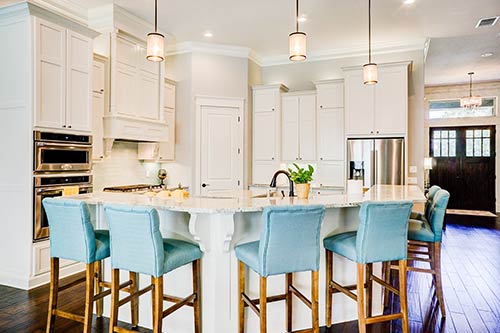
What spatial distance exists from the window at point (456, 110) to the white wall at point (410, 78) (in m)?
4.33

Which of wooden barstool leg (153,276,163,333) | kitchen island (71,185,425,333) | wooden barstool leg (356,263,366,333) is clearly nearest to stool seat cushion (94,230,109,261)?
kitchen island (71,185,425,333)

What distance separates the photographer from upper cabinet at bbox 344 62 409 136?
539cm

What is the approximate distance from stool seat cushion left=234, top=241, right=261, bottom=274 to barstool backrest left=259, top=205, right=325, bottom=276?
0.06 meters

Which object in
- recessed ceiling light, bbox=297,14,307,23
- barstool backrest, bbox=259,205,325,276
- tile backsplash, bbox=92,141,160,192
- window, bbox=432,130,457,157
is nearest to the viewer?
barstool backrest, bbox=259,205,325,276

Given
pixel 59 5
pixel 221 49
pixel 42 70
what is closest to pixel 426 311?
pixel 42 70

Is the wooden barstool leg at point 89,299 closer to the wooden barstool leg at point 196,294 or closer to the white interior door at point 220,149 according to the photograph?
the wooden barstool leg at point 196,294

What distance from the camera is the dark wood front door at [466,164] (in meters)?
9.07

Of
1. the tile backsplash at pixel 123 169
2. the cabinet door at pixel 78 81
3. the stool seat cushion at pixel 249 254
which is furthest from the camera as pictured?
the tile backsplash at pixel 123 169

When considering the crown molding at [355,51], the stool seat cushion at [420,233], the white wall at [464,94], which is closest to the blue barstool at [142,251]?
the stool seat cushion at [420,233]

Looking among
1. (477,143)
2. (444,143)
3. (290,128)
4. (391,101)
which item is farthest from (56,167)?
(477,143)

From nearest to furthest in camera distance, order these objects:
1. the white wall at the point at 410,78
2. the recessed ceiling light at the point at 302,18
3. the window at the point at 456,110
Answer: the recessed ceiling light at the point at 302,18
the white wall at the point at 410,78
the window at the point at 456,110

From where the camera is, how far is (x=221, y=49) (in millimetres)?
6078

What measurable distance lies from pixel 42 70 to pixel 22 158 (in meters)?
0.94

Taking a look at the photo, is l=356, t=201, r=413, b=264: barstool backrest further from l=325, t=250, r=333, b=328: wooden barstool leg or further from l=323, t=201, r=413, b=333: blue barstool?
l=325, t=250, r=333, b=328: wooden barstool leg
